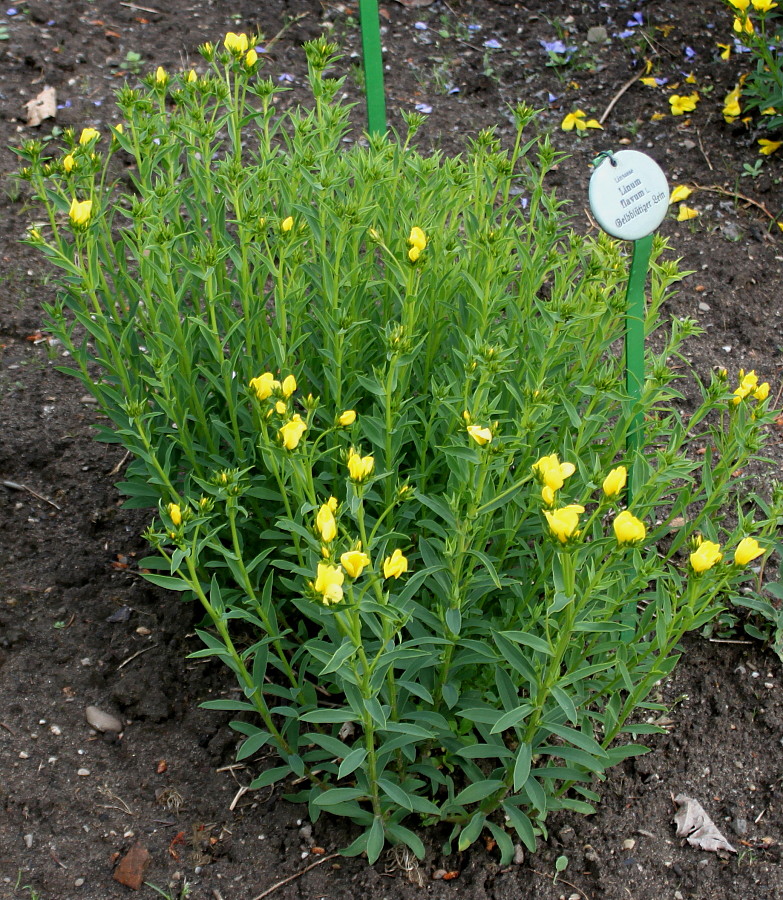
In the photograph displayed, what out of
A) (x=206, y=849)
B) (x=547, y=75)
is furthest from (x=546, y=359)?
(x=547, y=75)

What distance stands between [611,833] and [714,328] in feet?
7.52

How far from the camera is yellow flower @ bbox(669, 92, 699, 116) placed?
4.87 meters

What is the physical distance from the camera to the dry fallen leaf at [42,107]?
15.0 feet

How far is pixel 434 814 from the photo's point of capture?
239cm

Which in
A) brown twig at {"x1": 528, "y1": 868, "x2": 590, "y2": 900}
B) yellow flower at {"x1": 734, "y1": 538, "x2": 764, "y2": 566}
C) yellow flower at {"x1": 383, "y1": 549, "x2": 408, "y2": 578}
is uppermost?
yellow flower at {"x1": 383, "y1": 549, "x2": 408, "y2": 578}

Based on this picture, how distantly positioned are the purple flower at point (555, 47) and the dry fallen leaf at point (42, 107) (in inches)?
108

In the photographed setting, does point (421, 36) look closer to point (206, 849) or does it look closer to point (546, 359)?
point (546, 359)

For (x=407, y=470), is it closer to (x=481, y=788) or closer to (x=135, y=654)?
(x=481, y=788)

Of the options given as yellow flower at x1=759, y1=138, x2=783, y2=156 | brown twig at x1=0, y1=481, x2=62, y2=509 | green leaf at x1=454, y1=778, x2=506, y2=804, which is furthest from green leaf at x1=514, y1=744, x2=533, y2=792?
yellow flower at x1=759, y1=138, x2=783, y2=156

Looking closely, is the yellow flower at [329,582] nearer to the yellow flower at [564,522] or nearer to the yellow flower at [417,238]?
the yellow flower at [564,522]

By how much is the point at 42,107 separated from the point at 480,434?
3795 millimetres

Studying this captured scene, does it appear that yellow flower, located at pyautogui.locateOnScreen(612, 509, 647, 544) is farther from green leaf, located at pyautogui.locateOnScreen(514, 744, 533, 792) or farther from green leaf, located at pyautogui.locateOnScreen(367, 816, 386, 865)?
green leaf, located at pyautogui.locateOnScreen(367, 816, 386, 865)

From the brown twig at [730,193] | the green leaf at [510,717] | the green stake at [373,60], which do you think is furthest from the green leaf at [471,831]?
the brown twig at [730,193]

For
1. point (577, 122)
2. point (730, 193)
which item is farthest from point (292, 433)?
point (577, 122)
